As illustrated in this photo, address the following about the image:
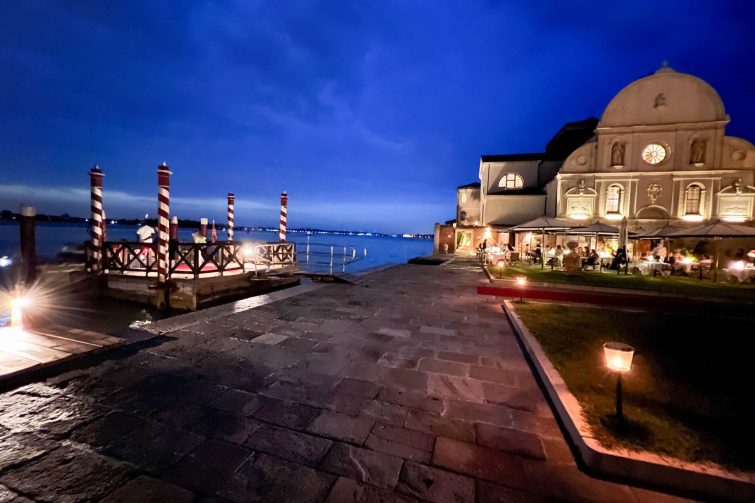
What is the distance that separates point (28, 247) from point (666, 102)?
34.8 metres

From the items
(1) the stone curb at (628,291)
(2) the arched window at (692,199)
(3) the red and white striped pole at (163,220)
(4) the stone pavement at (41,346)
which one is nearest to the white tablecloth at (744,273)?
(1) the stone curb at (628,291)

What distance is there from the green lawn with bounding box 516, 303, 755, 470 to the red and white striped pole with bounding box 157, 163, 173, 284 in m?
9.93

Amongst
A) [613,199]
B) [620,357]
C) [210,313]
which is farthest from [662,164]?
[210,313]

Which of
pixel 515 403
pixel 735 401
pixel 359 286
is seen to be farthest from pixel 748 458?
pixel 359 286

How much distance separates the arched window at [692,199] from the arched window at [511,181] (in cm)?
1099

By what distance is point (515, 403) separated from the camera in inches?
135

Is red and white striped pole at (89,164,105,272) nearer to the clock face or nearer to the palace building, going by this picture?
the palace building

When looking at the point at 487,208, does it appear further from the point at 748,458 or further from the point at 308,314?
the point at 748,458

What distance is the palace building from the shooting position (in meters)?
21.5

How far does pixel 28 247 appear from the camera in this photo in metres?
9.77

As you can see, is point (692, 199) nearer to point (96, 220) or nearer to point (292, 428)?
point (292, 428)

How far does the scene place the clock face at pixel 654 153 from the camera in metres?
22.7

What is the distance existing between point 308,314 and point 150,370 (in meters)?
3.16

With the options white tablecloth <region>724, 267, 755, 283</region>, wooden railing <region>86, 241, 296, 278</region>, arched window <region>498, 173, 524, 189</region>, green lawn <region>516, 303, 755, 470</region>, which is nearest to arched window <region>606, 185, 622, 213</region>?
arched window <region>498, 173, 524, 189</region>
